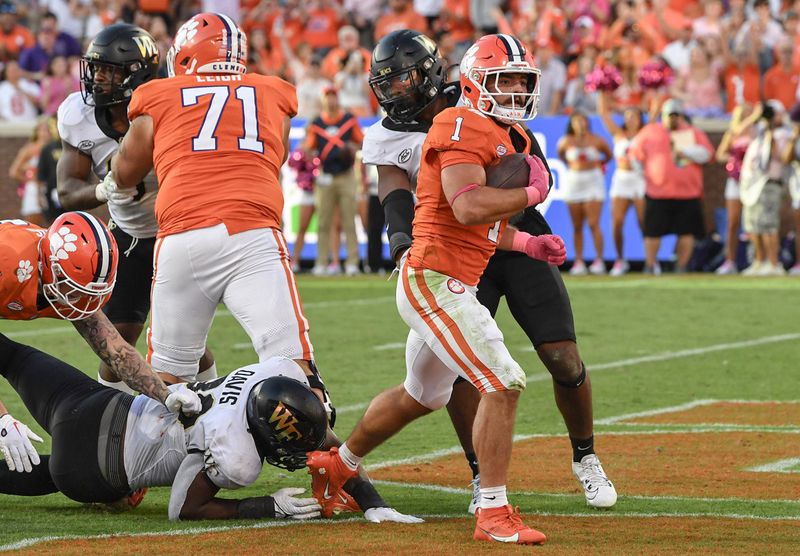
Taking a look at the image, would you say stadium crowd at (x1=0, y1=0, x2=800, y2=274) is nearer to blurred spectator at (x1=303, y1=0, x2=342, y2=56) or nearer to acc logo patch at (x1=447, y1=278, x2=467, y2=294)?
blurred spectator at (x1=303, y1=0, x2=342, y2=56)

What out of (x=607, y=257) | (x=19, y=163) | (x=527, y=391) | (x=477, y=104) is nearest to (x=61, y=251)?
(x=477, y=104)

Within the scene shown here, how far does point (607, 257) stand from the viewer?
17.1 m

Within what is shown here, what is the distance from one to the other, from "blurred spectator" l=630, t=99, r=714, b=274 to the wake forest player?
1038cm

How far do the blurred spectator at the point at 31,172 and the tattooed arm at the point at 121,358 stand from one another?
42.1ft

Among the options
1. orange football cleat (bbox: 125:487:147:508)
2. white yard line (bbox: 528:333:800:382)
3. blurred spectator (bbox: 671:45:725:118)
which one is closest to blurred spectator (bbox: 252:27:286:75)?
blurred spectator (bbox: 671:45:725:118)

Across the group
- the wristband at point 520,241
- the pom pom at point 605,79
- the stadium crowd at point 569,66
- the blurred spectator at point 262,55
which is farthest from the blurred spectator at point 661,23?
the wristband at point 520,241

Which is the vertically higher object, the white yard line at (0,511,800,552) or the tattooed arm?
the tattooed arm

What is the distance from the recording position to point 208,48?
233 inches

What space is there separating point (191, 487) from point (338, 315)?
7.73m

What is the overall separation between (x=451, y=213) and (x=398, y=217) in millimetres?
756

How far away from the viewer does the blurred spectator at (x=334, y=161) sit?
16.8 meters

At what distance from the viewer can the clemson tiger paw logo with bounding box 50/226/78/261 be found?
17.2 feet

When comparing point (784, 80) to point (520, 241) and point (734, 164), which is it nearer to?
point (734, 164)

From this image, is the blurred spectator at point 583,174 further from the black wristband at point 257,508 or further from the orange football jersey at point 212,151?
the black wristband at point 257,508
